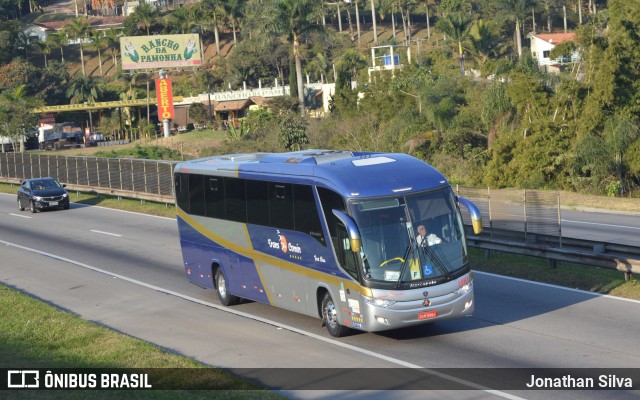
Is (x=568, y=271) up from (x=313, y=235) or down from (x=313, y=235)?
down

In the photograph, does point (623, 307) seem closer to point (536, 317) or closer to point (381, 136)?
point (536, 317)

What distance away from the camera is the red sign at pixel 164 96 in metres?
84.7

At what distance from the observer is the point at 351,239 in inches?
579

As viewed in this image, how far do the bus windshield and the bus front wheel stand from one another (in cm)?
144

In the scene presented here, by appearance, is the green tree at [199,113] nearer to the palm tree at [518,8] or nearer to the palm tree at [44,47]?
the palm tree at [518,8]

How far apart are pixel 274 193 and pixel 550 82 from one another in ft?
122

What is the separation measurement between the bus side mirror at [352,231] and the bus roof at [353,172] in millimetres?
457

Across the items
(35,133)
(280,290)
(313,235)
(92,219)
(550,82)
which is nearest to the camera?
(313,235)

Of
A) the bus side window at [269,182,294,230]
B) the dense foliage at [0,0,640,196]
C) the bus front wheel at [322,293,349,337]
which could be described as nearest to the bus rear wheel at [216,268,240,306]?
the bus side window at [269,182,294,230]

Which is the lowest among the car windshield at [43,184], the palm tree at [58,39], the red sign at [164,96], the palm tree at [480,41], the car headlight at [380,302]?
the car headlight at [380,302]

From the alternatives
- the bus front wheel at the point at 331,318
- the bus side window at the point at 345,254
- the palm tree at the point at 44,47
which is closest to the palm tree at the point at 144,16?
the palm tree at the point at 44,47

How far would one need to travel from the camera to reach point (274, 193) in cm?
1767

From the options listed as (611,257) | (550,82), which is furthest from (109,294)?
(550,82)

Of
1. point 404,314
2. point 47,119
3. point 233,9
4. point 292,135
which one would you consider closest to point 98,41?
point 233,9
